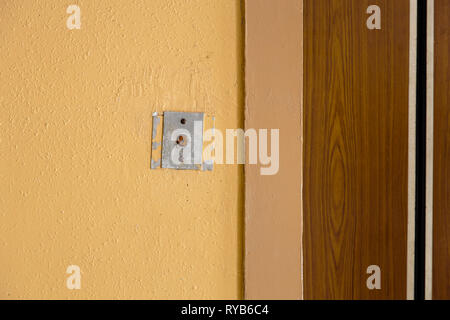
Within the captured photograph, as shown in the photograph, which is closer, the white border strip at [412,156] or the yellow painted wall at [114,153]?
the yellow painted wall at [114,153]

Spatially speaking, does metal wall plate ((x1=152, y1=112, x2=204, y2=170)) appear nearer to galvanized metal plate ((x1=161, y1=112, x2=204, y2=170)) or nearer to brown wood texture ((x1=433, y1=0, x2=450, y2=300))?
galvanized metal plate ((x1=161, y1=112, x2=204, y2=170))

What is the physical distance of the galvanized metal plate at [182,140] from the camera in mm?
582

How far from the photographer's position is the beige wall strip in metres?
0.57

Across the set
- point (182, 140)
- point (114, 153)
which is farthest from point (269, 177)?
point (114, 153)

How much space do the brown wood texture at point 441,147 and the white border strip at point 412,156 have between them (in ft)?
0.18

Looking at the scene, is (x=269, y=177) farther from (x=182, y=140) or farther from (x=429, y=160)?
(x=429, y=160)

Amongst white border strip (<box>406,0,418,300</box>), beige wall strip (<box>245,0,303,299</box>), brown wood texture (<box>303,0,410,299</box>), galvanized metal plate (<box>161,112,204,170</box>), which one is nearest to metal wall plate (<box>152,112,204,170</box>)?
galvanized metal plate (<box>161,112,204,170</box>)

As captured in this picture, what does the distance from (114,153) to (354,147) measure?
0.58 metres

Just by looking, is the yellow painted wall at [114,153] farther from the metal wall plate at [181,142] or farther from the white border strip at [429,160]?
the white border strip at [429,160]

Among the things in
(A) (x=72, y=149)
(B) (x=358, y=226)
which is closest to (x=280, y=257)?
(B) (x=358, y=226)

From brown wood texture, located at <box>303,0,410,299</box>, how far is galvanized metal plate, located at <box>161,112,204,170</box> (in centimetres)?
29

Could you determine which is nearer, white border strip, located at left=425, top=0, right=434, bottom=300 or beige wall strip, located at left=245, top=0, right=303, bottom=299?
beige wall strip, located at left=245, top=0, right=303, bottom=299

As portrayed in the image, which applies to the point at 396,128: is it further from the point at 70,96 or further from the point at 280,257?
the point at 70,96

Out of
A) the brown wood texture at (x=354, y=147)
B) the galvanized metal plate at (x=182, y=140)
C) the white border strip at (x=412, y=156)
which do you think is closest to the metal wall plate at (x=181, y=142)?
the galvanized metal plate at (x=182, y=140)
